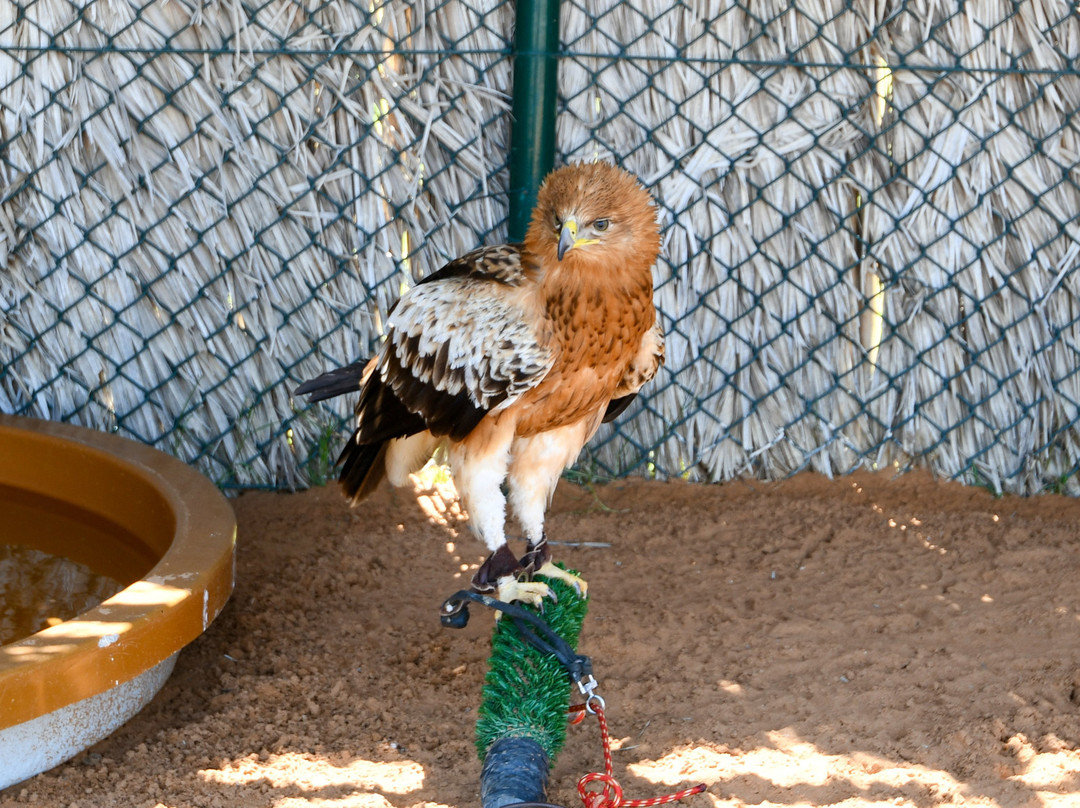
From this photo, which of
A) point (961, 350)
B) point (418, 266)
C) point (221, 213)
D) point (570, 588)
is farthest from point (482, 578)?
point (961, 350)

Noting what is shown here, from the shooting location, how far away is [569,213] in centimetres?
221

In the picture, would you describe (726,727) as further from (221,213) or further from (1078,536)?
(221,213)

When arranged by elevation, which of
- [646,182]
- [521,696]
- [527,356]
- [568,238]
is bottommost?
[521,696]

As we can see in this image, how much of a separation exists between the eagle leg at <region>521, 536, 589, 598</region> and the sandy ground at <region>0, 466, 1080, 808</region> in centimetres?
20

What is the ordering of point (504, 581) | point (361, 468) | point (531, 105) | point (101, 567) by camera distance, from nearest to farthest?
1. point (504, 581)
2. point (361, 468)
3. point (101, 567)
4. point (531, 105)

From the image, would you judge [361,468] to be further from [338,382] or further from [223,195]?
[223,195]

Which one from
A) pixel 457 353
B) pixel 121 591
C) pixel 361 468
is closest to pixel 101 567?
pixel 121 591

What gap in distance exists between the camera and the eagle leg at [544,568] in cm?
268

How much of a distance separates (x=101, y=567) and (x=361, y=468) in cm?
85

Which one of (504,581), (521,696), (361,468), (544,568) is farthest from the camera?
(361,468)

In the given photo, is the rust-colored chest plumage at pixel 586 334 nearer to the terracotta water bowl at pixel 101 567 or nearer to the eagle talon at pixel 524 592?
the eagle talon at pixel 524 592

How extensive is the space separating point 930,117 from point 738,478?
1368mm

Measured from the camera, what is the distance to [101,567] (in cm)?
301

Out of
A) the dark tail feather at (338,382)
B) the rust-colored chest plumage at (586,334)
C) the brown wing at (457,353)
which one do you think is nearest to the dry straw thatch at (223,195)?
the dark tail feather at (338,382)
